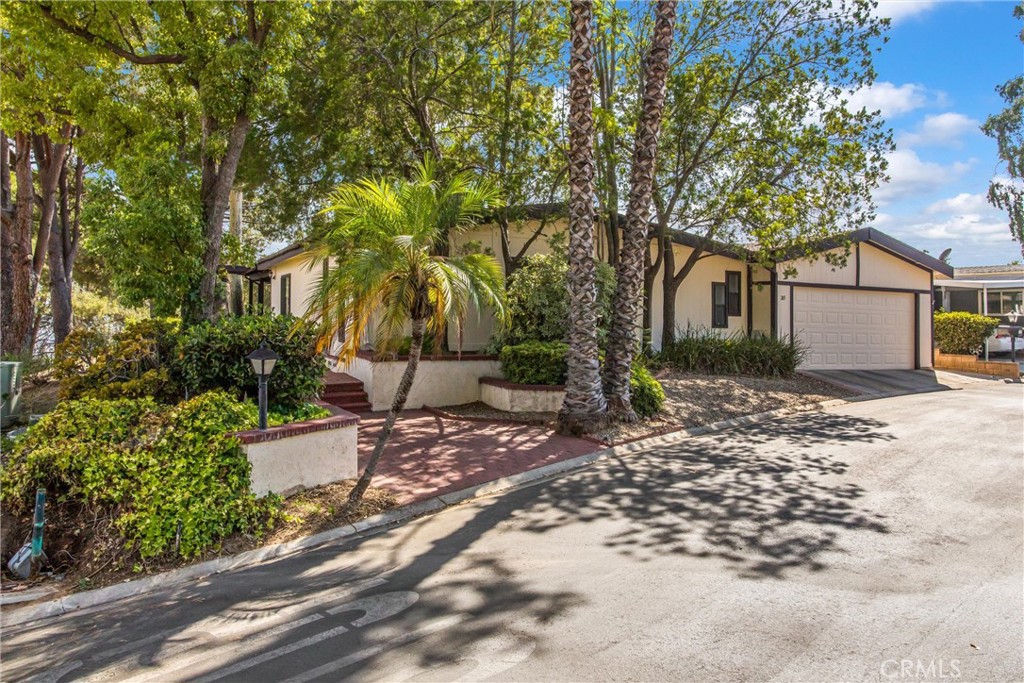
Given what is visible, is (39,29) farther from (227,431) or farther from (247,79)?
(227,431)

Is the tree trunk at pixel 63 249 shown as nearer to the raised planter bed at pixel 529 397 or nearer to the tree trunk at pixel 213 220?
the tree trunk at pixel 213 220

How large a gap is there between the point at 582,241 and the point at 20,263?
13135 mm

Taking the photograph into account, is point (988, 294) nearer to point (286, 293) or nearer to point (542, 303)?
point (542, 303)

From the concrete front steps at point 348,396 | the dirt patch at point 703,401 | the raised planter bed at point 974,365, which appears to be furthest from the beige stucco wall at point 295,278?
the raised planter bed at point 974,365

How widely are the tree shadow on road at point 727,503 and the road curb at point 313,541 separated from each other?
39cm

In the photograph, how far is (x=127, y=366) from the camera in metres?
8.25

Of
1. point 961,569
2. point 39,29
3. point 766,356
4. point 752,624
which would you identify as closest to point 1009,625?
point 961,569

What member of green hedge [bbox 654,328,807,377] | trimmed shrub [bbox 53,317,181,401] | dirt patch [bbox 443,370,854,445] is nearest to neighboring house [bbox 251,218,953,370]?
green hedge [bbox 654,328,807,377]

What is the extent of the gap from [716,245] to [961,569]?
1251 centimetres

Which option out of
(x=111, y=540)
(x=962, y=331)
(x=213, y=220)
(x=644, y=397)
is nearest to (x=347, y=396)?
(x=213, y=220)

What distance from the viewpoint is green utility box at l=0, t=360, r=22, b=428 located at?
376 inches

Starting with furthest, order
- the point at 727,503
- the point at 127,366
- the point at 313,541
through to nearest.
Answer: the point at 127,366 < the point at 727,503 < the point at 313,541

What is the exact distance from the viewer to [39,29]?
31.2 ft

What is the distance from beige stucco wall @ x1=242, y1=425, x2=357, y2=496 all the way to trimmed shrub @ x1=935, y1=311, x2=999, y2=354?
21178mm
